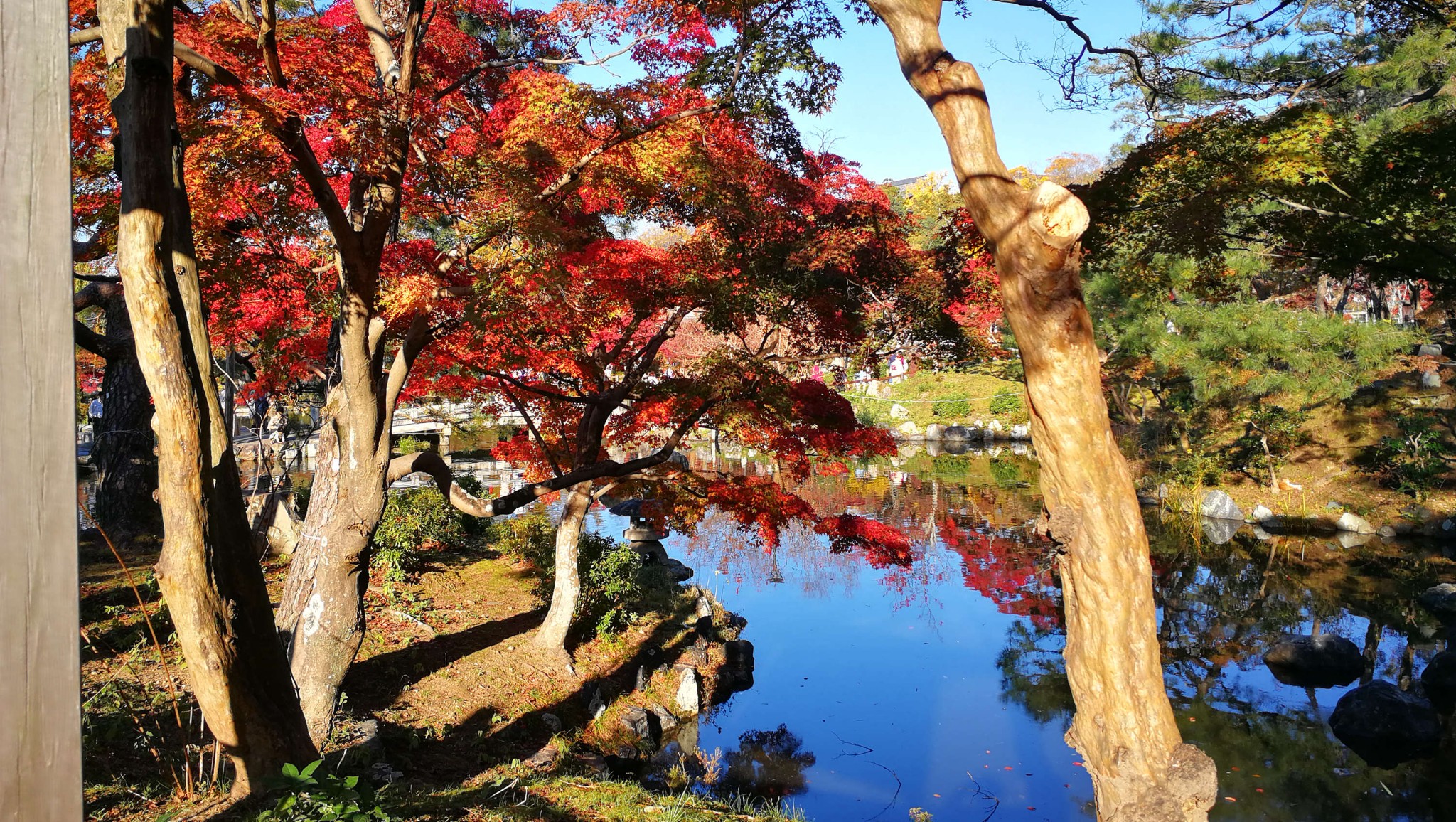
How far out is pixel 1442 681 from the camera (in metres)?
7.86

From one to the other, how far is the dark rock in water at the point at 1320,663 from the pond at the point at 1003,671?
0.17 meters

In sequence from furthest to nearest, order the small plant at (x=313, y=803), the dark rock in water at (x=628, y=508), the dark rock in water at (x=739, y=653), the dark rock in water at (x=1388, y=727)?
the dark rock in water at (x=628, y=508) < the dark rock in water at (x=739, y=653) < the dark rock in water at (x=1388, y=727) < the small plant at (x=313, y=803)

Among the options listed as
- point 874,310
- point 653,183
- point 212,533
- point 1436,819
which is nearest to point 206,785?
point 212,533

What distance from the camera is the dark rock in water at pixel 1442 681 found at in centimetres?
777

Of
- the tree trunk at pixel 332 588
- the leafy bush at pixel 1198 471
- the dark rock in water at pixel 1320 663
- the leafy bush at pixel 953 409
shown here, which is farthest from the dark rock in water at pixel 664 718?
the leafy bush at pixel 953 409

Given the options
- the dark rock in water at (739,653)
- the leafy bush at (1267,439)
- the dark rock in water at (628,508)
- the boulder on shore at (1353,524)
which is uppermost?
the leafy bush at (1267,439)

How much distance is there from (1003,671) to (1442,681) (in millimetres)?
3905

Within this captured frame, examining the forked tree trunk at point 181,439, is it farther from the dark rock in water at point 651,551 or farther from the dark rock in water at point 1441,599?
the dark rock in water at point 1441,599

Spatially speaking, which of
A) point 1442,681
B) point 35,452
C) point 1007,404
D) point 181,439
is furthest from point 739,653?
point 1007,404

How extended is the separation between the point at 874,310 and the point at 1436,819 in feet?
18.4

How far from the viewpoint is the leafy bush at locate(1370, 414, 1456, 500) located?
12992 mm

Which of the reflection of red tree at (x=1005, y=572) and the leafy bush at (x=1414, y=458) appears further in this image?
the leafy bush at (x=1414, y=458)

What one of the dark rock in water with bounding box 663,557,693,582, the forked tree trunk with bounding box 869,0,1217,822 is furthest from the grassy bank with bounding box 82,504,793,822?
the forked tree trunk with bounding box 869,0,1217,822

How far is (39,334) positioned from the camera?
3.04 feet
